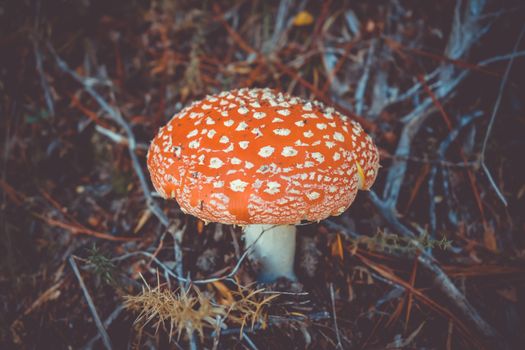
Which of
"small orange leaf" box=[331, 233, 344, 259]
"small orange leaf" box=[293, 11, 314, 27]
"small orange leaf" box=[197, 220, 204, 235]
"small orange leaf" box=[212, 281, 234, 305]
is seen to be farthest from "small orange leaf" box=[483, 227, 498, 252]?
"small orange leaf" box=[293, 11, 314, 27]

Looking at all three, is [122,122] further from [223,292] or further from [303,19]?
[303,19]

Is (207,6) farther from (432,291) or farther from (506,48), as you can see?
(432,291)

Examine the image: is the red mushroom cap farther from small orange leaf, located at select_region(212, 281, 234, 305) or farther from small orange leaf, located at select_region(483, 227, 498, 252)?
small orange leaf, located at select_region(483, 227, 498, 252)

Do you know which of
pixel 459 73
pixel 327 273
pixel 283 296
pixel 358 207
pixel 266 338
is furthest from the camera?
pixel 459 73

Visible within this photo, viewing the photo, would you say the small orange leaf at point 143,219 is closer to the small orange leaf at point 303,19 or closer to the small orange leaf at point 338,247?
the small orange leaf at point 338,247

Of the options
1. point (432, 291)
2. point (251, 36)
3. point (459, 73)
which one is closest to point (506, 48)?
point (459, 73)

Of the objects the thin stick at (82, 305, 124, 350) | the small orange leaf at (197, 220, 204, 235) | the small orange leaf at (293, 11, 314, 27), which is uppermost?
the small orange leaf at (293, 11, 314, 27)
